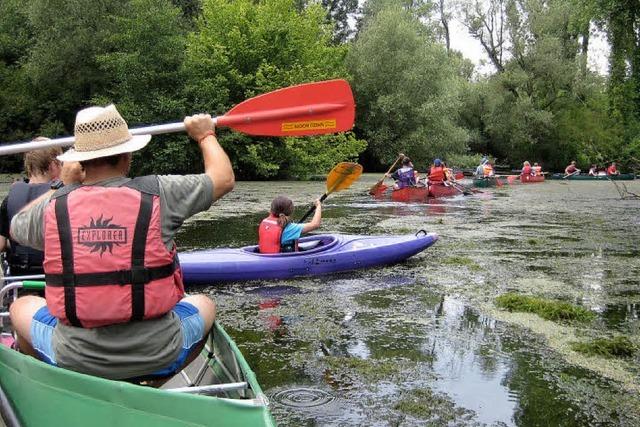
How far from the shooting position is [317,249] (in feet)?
21.5

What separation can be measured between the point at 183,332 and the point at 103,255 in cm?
46

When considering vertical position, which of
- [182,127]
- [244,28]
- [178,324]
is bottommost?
[178,324]

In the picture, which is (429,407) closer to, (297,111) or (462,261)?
(297,111)

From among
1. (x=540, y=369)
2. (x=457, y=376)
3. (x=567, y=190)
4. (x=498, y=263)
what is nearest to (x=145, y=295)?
(x=457, y=376)

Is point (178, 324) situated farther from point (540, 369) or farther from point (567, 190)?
point (567, 190)

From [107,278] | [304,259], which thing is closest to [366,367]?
[107,278]

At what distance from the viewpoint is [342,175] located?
8852 millimetres

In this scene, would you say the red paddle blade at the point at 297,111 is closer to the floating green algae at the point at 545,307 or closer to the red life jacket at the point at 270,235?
the floating green algae at the point at 545,307

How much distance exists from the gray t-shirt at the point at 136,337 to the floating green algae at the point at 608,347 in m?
3.17

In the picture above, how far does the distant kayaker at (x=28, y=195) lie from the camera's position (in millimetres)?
3256

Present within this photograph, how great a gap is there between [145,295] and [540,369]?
9.28 feet

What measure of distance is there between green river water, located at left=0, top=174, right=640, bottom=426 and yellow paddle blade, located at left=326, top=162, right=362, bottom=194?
60.1 inches

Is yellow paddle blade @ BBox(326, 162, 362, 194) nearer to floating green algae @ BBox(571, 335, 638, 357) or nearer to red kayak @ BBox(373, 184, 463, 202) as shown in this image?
floating green algae @ BBox(571, 335, 638, 357)

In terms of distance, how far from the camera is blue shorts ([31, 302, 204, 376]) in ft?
7.29
